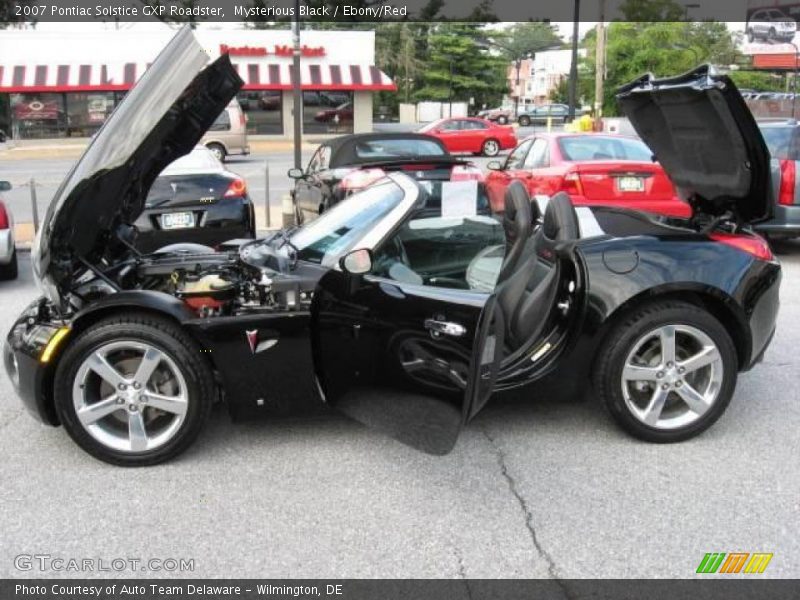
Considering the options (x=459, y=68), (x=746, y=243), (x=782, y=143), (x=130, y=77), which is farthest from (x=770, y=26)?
(x=746, y=243)

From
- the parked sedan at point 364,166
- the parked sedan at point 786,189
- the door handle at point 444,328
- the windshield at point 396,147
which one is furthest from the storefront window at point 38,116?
the door handle at point 444,328

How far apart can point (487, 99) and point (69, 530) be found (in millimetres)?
61731

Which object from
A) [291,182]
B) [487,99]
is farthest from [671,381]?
[487,99]

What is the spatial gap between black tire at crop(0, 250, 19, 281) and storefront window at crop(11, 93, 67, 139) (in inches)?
1183

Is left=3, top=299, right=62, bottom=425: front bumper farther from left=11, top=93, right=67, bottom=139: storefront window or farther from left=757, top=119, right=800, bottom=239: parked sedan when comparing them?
left=11, top=93, right=67, bottom=139: storefront window

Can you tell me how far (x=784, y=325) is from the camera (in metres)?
6.27

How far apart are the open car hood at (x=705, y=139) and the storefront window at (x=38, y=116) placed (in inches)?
1405

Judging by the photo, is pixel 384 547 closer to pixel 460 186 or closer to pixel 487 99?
pixel 460 186

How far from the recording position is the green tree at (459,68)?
191 ft

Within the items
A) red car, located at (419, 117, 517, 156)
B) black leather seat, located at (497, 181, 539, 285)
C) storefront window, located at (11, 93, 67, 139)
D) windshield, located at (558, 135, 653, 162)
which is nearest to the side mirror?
black leather seat, located at (497, 181, 539, 285)

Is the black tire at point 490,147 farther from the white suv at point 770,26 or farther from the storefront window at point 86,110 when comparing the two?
the white suv at point 770,26

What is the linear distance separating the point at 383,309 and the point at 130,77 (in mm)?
34544

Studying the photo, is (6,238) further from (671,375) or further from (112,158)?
(671,375)

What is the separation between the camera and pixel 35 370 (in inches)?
140
